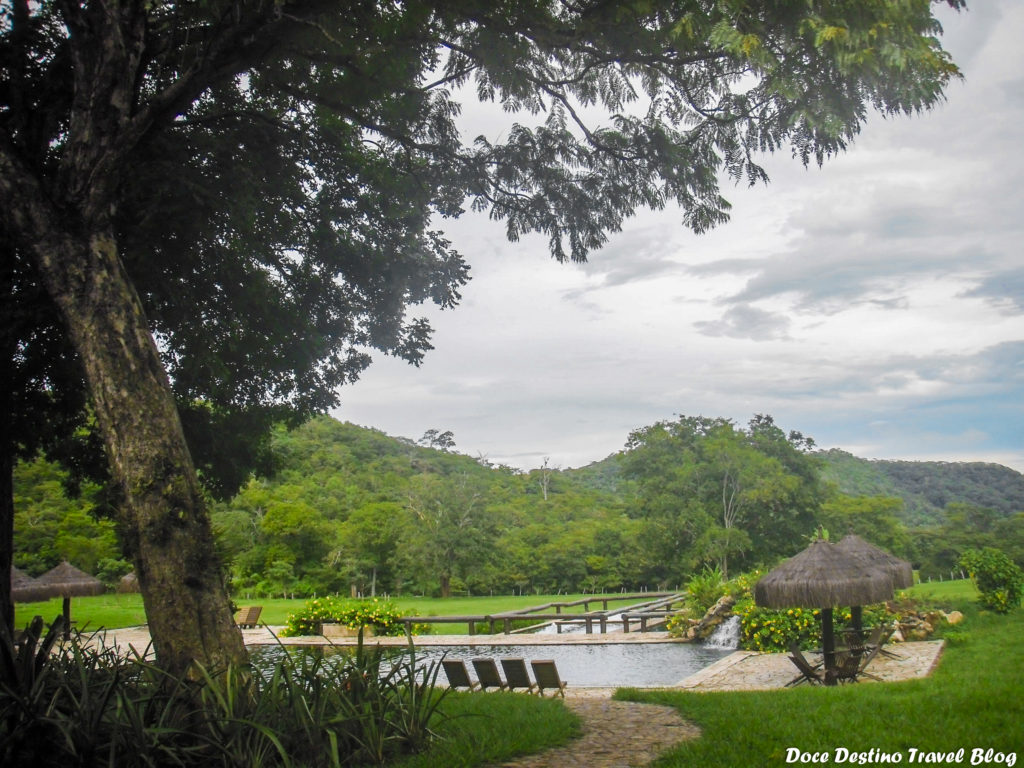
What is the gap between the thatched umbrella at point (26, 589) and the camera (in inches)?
1003

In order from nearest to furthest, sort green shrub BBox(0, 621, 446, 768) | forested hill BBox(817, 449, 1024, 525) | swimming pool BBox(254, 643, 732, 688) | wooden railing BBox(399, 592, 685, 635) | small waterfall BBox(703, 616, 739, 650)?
green shrub BBox(0, 621, 446, 768) < swimming pool BBox(254, 643, 732, 688) < small waterfall BBox(703, 616, 739, 650) < wooden railing BBox(399, 592, 685, 635) < forested hill BBox(817, 449, 1024, 525)

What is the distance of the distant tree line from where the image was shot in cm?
3259

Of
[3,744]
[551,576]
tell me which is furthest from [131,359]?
[551,576]

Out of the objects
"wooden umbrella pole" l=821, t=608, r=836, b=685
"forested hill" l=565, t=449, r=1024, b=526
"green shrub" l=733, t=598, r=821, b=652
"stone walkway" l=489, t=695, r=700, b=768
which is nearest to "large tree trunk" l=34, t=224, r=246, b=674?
"stone walkway" l=489, t=695, r=700, b=768

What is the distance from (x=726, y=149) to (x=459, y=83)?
2.99m

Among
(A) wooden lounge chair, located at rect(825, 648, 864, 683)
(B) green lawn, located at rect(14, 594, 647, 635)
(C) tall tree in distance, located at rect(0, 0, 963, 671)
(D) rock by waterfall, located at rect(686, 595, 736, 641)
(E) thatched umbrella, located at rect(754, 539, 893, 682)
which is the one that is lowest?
(B) green lawn, located at rect(14, 594, 647, 635)

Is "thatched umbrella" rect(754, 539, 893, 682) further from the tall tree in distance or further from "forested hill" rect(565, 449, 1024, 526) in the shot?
"forested hill" rect(565, 449, 1024, 526)

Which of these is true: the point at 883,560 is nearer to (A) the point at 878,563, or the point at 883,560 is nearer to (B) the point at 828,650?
(A) the point at 878,563

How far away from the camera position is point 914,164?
11789 mm

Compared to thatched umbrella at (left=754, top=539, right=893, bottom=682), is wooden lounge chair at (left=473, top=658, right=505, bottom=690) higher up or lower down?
lower down

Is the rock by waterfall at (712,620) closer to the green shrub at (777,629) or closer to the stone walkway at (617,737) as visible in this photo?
the green shrub at (777,629)

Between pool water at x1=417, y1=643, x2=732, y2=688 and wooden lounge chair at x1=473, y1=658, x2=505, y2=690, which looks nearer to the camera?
wooden lounge chair at x1=473, y1=658, x2=505, y2=690

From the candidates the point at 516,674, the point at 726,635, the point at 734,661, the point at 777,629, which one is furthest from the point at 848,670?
the point at 726,635

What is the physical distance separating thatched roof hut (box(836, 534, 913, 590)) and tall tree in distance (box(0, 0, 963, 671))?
18.9ft
